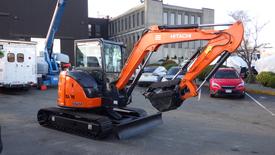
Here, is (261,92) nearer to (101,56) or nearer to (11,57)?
(101,56)

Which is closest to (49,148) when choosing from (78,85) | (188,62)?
(78,85)

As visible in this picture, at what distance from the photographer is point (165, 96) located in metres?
8.13

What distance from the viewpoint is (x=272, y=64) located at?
97.0 feet

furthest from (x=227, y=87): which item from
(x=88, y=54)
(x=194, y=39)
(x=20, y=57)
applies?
(x=20, y=57)

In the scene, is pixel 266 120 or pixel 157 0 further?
pixel 157 0

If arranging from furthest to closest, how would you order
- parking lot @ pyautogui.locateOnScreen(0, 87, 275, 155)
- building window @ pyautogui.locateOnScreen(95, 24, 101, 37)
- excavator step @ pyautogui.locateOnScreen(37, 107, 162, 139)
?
building window @ pyautogui.locateOnScreen(95, 24, 101, 37) < excavator step @ pyautogui.locateOnScreen(37, 107, 162, 139) < parking lot @ pyautogui.locateOnScreen(0, 87, 275, 155)

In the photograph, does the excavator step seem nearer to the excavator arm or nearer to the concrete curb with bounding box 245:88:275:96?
the excavator arm

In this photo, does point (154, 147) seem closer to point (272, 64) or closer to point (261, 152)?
point (261, 152)

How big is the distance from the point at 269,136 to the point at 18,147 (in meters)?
6.51

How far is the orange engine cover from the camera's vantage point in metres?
9.18

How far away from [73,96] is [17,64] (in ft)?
38.1

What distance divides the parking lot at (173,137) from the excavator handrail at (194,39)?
4.70 feet

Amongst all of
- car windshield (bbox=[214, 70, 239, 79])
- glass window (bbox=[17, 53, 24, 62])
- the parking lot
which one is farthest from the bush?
glass window (bbox=[17, 53, 24, 62])

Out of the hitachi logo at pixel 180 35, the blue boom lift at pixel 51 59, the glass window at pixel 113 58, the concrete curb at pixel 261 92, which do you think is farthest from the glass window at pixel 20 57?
the concrete curb at pixel 261 92
